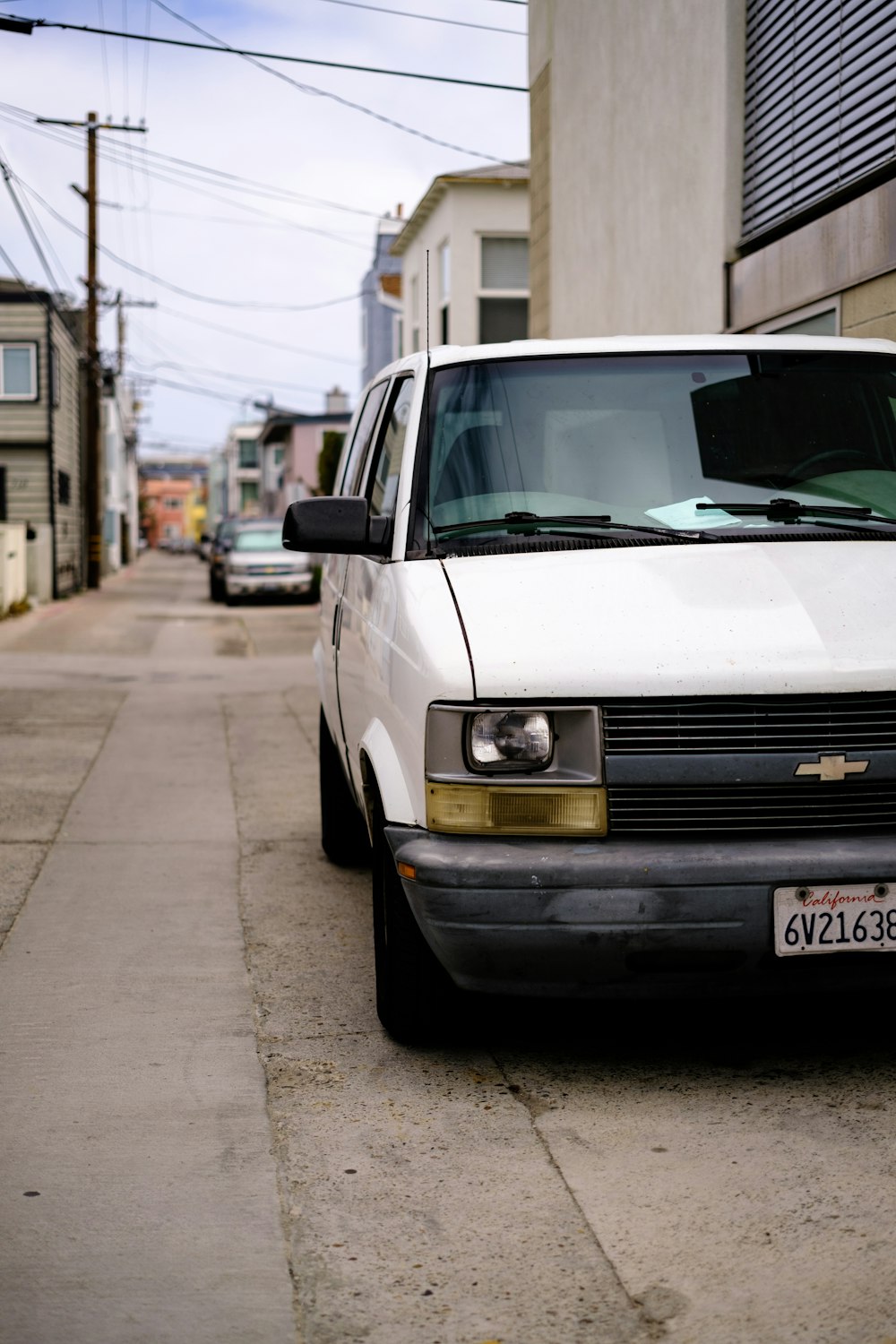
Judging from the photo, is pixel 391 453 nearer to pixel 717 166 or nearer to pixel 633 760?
pixel 633 760

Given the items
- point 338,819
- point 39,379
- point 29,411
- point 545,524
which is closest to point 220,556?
point 29,411

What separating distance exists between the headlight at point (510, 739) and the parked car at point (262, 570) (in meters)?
25.1

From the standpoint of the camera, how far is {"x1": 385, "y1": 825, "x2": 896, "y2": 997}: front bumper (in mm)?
3643

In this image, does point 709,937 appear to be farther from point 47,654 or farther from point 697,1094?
point 47,654

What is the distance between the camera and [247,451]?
103 meters

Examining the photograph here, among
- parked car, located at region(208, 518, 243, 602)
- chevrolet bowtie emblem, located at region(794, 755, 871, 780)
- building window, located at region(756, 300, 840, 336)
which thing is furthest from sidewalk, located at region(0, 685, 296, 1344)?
parked car, located at region(208, 518, 243, 602)

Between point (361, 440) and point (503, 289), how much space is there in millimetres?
18571

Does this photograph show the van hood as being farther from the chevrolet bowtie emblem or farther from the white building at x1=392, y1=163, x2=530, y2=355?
the white building at x1=392, y1=163, x2=530, y2=355

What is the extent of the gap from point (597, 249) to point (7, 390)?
69.7 feet

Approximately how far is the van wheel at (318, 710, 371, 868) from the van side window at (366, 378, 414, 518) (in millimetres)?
1458

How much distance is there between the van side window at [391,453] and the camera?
5.00 meters

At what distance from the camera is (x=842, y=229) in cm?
953

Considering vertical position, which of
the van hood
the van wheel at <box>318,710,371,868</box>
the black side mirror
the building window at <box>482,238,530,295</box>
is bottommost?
the van wheel at <box>318,710,371,868</box>

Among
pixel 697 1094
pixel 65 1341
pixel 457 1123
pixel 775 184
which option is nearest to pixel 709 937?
pixel 697 1094
